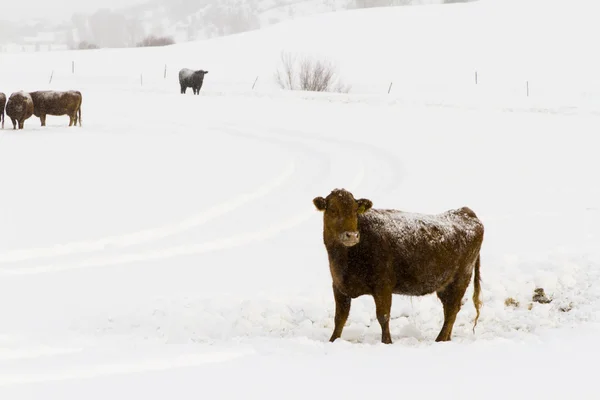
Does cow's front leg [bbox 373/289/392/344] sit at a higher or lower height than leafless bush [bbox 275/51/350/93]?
lower

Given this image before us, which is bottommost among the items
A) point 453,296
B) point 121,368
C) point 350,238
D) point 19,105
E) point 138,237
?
point 121,368

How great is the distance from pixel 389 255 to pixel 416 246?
0.92 feet

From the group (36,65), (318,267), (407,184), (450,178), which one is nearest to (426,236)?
(318,267)

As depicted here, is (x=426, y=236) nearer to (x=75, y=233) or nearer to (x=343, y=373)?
(x=343, y=373)

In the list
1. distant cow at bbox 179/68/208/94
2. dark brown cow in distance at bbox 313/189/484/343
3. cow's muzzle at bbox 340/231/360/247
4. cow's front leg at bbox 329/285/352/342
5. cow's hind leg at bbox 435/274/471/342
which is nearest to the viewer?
cow's muzzle at bbox 340/231/360/247

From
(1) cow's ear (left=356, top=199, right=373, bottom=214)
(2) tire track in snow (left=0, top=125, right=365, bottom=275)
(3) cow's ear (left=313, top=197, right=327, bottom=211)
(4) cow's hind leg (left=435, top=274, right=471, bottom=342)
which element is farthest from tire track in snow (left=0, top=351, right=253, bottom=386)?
(2) tire track in snow (left=0, top=125, right=365, bottom=275)

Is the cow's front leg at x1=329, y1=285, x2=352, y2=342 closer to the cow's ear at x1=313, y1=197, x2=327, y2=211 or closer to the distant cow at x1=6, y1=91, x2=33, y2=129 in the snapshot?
the cow's ear at x1=313, y1=197, x2=327, y2=211

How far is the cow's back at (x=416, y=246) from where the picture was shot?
235 inches

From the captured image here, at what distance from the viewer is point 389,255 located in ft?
19.5

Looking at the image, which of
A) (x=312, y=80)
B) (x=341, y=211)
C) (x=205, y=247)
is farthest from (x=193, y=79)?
(x=341, y=211)

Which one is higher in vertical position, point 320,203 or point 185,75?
point 185,75

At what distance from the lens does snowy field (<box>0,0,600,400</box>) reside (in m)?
5.25

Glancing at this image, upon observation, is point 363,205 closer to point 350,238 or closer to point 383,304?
point 350,238

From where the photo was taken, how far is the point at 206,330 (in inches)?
263
